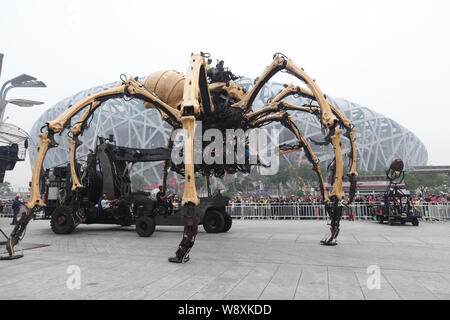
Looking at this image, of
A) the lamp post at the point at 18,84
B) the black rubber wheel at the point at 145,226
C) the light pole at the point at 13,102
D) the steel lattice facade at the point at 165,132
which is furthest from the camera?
the steel lattice facade at the point at 165,132

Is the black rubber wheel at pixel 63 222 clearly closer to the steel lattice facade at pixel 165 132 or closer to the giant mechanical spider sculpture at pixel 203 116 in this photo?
the giant mechanical spider sculpture at pixel 203 116

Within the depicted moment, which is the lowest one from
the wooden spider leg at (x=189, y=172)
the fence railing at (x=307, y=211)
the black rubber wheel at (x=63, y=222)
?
the fence railing at (x=307, y=211)

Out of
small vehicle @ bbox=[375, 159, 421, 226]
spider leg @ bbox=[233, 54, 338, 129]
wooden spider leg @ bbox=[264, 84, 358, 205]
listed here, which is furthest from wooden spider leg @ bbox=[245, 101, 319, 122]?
small vehicle @ bbox=[375, 159, 421, 226]

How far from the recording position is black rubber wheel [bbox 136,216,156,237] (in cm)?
1091

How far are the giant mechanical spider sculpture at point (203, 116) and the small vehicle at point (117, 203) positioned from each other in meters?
1.32

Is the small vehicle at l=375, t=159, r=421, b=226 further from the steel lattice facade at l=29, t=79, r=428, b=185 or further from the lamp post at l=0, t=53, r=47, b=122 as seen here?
the steel lattice facade at l=29, t=79, r=428, b=185

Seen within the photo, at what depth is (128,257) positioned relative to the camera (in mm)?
6844

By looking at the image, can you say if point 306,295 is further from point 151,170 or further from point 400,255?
point 151,170

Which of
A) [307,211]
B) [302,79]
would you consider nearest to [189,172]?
[302,79]

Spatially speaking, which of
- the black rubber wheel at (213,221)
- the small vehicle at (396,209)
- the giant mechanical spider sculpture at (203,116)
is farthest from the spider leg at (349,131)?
the small vehicle at (396,209)

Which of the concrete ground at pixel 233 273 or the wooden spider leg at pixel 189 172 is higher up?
the wooden spider leg at pixel 189 172

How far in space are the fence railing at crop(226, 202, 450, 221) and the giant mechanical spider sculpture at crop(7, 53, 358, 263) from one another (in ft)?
29.5

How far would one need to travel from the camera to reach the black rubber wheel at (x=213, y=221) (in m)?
12.2

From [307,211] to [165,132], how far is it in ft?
278
